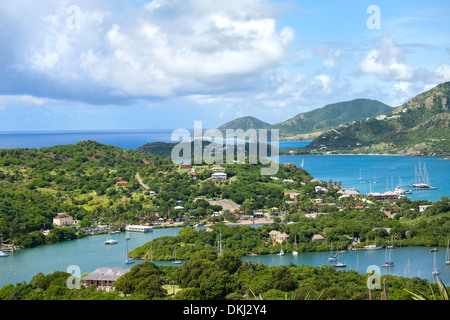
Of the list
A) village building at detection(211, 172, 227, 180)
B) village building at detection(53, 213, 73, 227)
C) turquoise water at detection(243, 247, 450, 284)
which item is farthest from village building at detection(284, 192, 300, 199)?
village building at detection(53, 213, 73, 227)

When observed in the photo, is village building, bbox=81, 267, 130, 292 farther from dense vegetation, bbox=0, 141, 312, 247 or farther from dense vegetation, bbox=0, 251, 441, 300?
dense vegetation, bbox=0, 141, 312, 247

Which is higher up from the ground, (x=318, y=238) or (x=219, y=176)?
(x=219, y=176)

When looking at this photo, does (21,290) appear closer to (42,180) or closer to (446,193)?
(42,180)

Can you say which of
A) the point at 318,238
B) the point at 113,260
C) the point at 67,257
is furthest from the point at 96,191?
the point at 318,238

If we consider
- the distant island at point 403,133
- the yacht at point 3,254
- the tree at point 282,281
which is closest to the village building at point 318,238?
the tree at point 282,281

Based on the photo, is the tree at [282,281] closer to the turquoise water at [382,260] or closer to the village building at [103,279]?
the village building at [103,279]

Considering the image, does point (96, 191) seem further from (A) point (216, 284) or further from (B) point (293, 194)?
(A) point (216, 284)
